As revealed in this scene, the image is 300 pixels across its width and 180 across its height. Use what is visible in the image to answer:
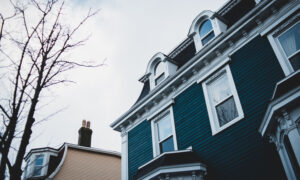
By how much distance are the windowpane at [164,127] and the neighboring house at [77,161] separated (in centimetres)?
911

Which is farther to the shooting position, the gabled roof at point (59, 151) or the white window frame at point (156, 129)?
the gabled roof at point (59, 151)

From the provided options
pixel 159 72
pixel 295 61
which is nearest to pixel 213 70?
pixel 295 61

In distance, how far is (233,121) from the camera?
846cm

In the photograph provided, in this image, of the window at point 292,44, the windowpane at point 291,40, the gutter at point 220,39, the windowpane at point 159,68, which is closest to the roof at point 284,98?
the window at point 292,44

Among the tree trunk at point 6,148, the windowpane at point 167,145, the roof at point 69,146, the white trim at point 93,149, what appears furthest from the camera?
the white trim at point 93,149

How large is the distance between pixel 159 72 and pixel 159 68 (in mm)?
265

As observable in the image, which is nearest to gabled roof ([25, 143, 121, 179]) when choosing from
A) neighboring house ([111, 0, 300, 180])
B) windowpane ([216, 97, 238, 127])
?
neighboring house ([111, 0, 300, 180])

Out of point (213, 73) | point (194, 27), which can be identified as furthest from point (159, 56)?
point (213, 73)

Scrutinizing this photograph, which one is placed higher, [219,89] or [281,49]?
[281,49]

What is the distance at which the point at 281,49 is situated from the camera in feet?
26.7

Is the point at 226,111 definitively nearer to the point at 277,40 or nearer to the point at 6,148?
the point at 277,40

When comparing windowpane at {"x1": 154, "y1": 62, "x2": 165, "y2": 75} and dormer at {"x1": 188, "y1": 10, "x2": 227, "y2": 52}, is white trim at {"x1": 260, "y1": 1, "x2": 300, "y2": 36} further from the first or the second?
windowpane at {"x1": 154, "y1": 62, "x2": 165, "y2": 75}

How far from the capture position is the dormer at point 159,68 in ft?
40.9

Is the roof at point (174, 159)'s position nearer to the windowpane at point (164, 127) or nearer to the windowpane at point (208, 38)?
the windowpane at point (164, 127)
